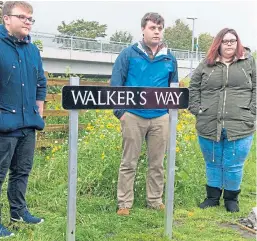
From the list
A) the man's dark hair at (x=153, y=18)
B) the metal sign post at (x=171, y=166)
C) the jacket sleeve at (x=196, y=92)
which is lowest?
the metal sign post at (x=171, y=166)

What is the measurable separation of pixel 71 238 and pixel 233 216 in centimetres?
191

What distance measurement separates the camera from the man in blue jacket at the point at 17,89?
3.64 meters

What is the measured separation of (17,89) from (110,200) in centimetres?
179

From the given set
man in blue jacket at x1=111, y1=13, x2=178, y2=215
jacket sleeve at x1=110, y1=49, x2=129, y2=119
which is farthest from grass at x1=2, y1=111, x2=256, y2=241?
jacket sleeve at x1=110, y1=49, x2=129, y2=119

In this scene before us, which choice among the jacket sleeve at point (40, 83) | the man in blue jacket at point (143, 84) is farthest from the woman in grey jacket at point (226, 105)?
the jacket sleeve at point (40, 83)

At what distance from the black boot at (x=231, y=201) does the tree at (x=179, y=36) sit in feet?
199

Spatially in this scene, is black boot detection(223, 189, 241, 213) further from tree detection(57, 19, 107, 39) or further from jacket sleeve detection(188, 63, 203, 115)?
tree detection(57, 19, 107, 39)

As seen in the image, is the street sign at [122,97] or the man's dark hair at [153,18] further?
the man's dark hair at [153,18]

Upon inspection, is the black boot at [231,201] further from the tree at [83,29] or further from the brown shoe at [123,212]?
the tree at [83,29]

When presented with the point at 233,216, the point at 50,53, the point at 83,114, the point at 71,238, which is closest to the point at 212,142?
the point at 233,216

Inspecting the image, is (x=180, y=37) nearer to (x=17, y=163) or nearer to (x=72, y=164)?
(x=17, y=163)

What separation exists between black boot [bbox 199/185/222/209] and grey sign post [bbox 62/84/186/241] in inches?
43.1

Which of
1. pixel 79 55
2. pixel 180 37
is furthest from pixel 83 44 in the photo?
pixel 180 37

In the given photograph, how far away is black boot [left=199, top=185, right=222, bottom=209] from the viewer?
4949mm
